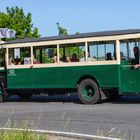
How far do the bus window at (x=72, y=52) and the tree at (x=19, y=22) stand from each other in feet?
88.3

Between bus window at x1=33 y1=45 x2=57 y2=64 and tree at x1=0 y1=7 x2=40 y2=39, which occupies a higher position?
tree at x1=0 y1=7 x2=40 y2=39

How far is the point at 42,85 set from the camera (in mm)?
21812

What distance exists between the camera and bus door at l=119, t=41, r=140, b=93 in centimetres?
1934

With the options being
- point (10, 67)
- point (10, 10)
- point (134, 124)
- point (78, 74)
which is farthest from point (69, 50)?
point (10, 10)

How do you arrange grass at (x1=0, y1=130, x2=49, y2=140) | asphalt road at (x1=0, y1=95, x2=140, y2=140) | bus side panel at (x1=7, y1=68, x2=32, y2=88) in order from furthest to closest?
bus side panel at (x1=7, y1=68, x2=32, y2=88) < asphalt road at (x1=0, y1=95, x2=140, y2=140) < grass at (x1=0, y1=130, x2=49, y2=140)

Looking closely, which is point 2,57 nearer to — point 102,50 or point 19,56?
point 19,56

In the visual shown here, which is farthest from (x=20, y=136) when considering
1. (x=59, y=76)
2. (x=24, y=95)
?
(x=24, y=95)

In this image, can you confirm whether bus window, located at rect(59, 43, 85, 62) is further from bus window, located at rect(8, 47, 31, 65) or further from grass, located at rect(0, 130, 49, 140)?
grass, located at rect(0, 130, 49, 140)

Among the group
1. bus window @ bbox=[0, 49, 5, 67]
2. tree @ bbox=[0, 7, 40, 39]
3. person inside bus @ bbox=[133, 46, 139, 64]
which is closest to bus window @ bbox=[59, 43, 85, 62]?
person inside bus @ bbox=[133, 46, 139, 64]

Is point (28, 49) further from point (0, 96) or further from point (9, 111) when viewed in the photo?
point (9, 111)

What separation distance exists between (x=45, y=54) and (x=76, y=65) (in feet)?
6.00

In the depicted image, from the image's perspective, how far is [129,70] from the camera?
1947cm

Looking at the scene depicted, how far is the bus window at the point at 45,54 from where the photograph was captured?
21603 mm

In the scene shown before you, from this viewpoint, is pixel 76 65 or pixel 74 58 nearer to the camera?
pixel 76 65
